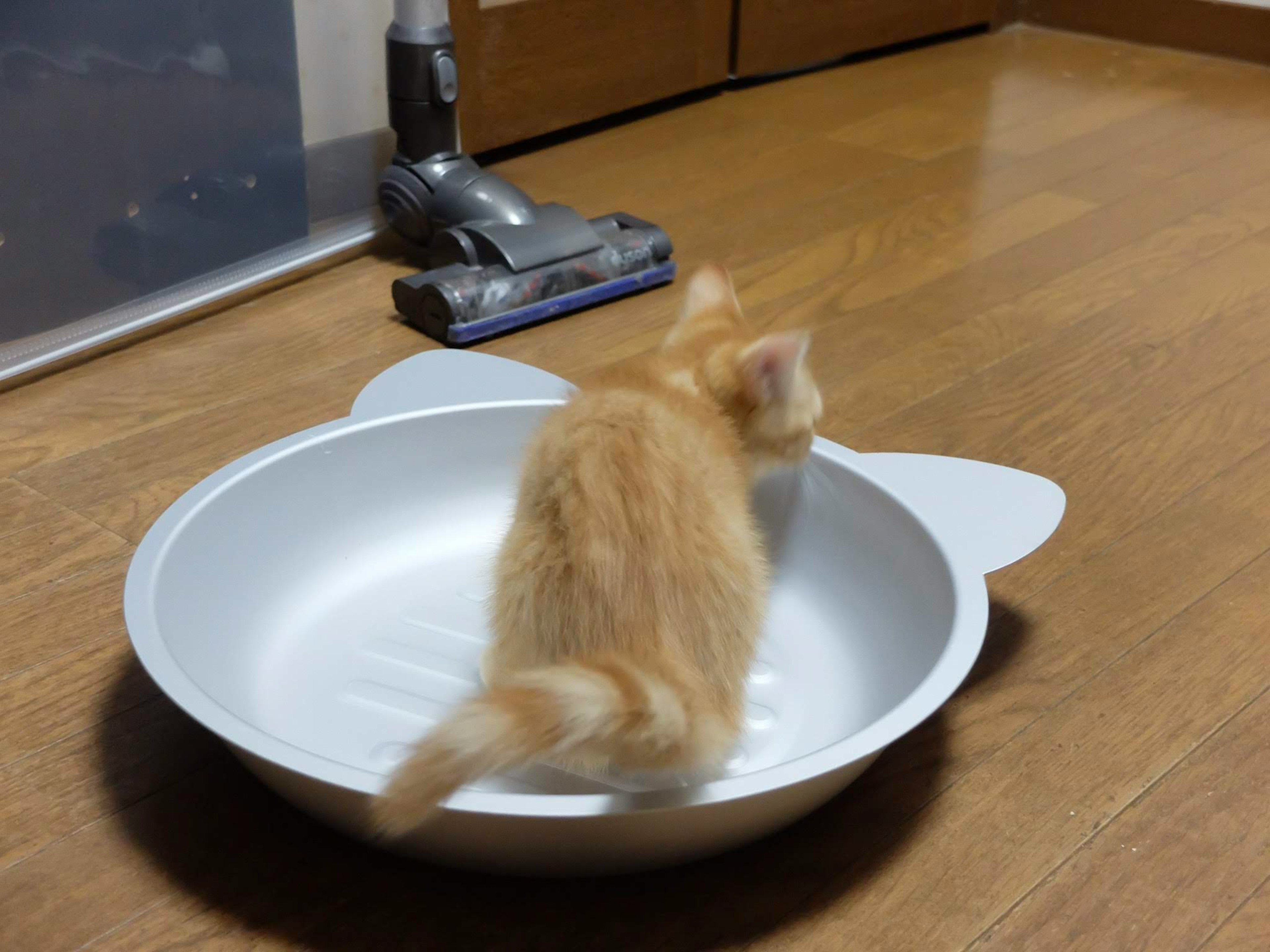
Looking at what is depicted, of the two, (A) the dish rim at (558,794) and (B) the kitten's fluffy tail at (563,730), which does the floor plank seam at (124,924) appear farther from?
(B) the kitten's fluffy tail at (563,730)

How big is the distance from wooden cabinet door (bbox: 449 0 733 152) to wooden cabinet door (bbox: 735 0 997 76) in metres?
0.08

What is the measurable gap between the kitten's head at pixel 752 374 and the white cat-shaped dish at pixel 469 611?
95mm

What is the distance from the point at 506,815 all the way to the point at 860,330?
109 cm

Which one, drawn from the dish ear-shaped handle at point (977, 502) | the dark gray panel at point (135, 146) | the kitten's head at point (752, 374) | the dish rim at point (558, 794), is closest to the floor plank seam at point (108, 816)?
the dish rim at point (558, 794)

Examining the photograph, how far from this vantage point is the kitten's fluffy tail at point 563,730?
61cm

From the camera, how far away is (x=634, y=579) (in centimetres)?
76

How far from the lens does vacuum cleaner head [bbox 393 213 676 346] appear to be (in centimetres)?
154

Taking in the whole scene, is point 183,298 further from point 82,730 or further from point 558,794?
point 558,794

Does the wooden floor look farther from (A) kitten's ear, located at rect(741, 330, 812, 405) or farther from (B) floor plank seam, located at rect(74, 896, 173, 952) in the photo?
(A) kitten's ear, located at rect(741, 330, 812, 405)

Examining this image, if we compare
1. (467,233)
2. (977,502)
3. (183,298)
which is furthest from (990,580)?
(183,298)

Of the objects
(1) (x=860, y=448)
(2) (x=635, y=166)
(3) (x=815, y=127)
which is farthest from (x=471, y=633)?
(3) (x=815, y=127)

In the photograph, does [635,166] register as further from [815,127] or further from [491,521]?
[491,521]

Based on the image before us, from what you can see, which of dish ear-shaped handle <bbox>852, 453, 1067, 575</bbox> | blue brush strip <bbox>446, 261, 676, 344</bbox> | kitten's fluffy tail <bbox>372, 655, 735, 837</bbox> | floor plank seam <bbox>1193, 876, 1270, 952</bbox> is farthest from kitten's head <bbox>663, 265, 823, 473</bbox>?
blue brush strip <bbox>446, 261, 676, 344</bbox>

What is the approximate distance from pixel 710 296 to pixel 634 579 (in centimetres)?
36
